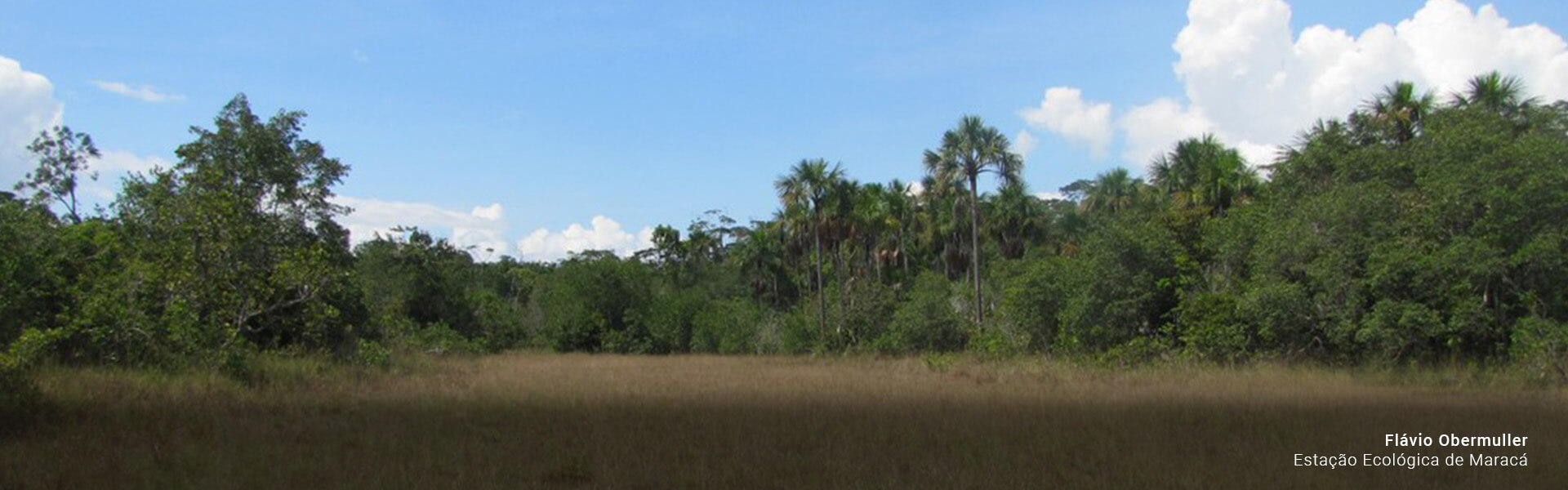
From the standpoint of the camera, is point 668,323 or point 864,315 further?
point 668,323

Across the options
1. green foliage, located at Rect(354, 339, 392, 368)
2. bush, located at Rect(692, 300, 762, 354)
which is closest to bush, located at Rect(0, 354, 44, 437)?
green foliage, located at Rect(354, 339, 392, 368)

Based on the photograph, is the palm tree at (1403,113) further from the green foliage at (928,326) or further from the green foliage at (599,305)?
the green foliage at (599,305)

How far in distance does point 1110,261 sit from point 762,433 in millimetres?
17807

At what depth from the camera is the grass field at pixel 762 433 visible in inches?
375

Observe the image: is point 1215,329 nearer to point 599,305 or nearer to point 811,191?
point 811,191

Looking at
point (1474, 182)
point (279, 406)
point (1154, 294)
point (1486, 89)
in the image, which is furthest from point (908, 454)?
point (1486, 89)

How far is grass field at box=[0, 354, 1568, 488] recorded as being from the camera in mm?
9523

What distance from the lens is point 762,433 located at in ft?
42.3

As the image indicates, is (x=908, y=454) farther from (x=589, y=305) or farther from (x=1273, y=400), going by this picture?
(x=589, y=305)

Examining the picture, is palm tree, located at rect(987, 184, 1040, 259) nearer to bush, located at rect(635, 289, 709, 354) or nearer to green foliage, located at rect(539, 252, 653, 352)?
bush, located at rect(635, 289, 709, 354)

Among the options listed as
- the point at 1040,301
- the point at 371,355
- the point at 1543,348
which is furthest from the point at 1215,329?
the point at 371,355

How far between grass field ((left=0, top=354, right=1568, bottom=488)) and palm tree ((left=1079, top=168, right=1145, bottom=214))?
22950 mm

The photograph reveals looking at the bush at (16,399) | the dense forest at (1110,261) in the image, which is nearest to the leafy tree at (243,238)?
the dense forest at (1110,261)

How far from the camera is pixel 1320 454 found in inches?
420
